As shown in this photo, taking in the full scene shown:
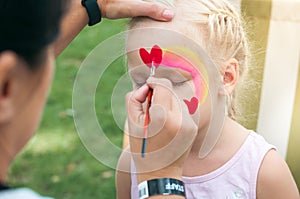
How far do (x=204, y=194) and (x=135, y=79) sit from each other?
356 millimetres

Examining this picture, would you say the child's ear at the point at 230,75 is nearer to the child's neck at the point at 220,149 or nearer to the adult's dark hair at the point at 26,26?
the child's neck at the point at 220,149

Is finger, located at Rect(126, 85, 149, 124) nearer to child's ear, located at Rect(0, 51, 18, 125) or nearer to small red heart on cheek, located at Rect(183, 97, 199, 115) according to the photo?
small red heart on cheek, located at Rect(183, 97, 199, 115)

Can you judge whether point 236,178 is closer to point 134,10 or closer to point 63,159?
point 134,10

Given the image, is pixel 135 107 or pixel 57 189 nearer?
pixel 135 107

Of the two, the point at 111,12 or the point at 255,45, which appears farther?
the point at 255,45

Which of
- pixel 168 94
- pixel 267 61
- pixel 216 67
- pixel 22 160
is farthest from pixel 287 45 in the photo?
pixel 22 160

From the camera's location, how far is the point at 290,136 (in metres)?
2.17

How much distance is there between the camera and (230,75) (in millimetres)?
1825

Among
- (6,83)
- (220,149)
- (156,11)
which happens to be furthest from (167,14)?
(6,83)

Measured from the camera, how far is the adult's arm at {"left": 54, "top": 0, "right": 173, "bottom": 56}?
1.72 meters

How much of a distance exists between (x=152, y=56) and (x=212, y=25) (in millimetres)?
179

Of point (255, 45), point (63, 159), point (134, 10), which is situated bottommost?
point (63, 159)

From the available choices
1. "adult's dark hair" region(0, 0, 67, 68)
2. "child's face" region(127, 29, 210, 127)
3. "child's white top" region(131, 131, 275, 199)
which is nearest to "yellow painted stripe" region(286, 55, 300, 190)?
"child's white top" region(131, 131, 275, 199)

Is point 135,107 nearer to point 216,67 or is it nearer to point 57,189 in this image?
point 216,67
